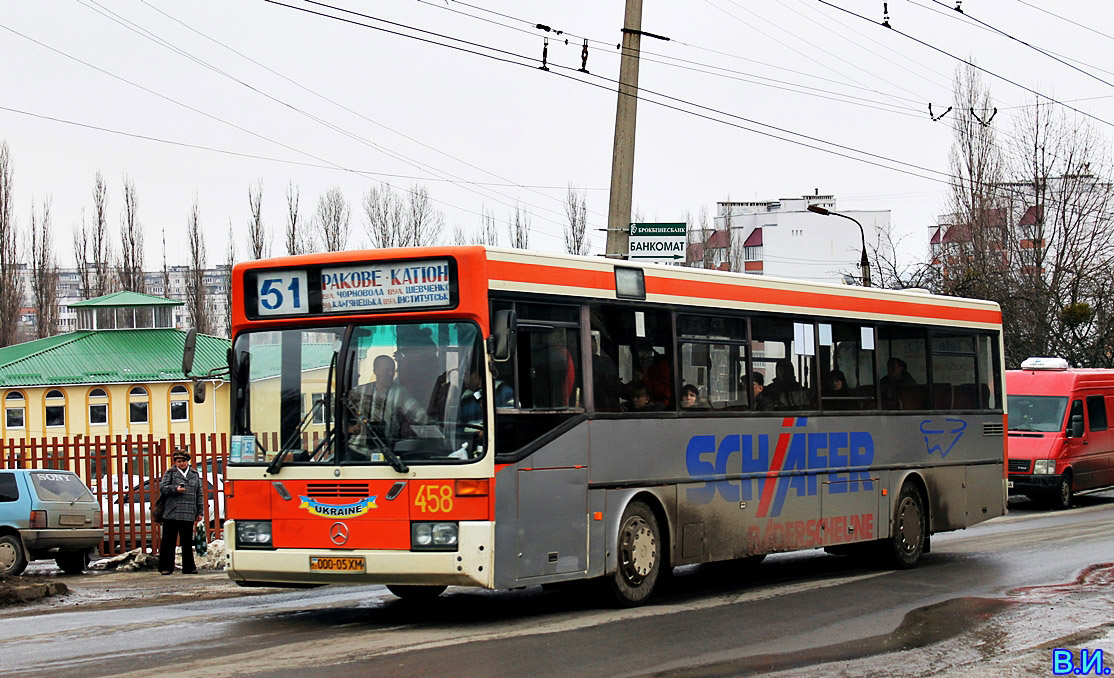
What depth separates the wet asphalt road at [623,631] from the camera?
8.73 metres

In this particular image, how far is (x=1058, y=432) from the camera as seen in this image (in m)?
26.3

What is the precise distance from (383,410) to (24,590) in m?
5.36

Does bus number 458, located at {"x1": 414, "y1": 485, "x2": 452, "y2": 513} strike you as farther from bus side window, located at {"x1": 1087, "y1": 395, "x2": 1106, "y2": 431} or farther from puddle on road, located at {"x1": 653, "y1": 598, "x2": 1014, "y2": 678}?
bus side window, located at {"x1": 1087, "y1": 395, "x2": 1106, "y2": 431}

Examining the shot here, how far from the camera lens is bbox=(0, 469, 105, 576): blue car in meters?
18.3

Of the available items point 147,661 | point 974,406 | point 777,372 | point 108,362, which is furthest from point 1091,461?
point 108,362

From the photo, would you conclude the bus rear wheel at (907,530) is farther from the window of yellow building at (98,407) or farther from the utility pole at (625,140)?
the window of yellow building at (98,407)

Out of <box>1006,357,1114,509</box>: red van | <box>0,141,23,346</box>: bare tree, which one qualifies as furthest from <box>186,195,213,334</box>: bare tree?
<box>1006,357,1114,509</box>: red van

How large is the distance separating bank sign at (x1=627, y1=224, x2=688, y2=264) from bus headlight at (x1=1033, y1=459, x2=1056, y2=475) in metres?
13.0

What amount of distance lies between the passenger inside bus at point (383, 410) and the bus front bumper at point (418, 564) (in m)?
0.84

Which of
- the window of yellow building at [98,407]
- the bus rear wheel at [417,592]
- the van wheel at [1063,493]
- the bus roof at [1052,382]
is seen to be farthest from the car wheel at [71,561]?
the window of yellow building at [98,407]

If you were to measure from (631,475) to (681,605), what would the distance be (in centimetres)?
133

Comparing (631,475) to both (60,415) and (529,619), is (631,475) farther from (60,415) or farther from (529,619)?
(60,415)

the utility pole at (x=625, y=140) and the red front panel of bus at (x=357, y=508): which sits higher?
the utility pole at (x=625, y=140)

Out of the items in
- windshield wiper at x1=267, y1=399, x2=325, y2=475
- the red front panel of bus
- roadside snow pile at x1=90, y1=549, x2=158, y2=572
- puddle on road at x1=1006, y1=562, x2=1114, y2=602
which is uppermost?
windshield wiper at x1=267, y1=399, x2=325, y2=475
